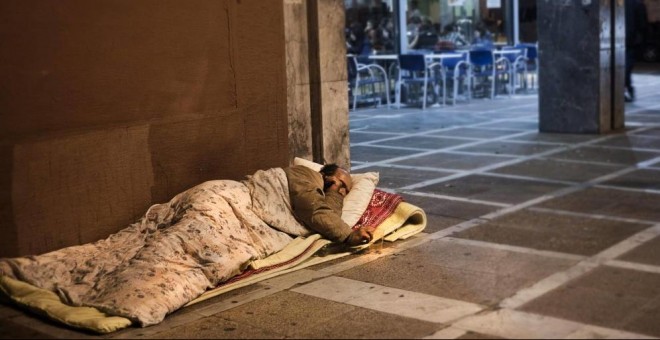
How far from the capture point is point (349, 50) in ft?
55.3

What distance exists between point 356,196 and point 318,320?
6.47 ft

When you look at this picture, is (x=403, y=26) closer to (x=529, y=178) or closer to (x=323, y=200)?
(x=529, y=178)

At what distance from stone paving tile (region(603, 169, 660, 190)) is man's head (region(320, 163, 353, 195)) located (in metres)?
2.97

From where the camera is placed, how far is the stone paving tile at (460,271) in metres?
5.09

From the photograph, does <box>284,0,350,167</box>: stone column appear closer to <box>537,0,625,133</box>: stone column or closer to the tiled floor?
the tiled floor

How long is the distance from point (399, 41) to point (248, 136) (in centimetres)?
1075

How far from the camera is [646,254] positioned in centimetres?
575

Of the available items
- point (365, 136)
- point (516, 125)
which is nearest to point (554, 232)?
point (365, 136)

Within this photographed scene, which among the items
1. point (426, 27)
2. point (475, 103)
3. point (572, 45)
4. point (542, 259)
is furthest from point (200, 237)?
point (426, 27)

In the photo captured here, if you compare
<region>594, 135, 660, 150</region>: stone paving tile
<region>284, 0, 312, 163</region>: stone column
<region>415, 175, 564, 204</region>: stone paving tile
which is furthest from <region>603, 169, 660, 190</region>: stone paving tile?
<region>284, 0, 312, 163</region>: stone column

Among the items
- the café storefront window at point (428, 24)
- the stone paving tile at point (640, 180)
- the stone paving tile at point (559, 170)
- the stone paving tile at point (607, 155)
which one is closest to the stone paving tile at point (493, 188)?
the stone paving tile at point (559, 170)

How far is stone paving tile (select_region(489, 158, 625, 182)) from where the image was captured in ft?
28.3

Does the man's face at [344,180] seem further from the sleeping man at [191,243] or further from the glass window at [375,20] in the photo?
the glass window at [375,20]

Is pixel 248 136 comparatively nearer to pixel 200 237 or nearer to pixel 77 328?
pixel 200 237
